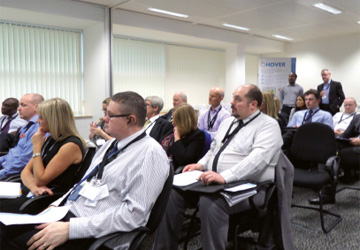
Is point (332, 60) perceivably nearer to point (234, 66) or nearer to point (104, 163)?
point (234, 66)

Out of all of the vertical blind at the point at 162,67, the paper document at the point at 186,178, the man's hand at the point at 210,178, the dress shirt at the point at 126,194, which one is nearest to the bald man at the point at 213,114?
the paper document at the point at 186,178

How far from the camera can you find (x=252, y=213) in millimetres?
2123

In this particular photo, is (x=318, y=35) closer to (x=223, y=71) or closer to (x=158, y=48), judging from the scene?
(x=223, y=71)

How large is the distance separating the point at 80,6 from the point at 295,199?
5.05 meters

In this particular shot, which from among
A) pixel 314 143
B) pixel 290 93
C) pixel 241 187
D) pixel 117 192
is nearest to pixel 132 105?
pixel 117 192

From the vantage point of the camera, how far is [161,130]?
128 inches

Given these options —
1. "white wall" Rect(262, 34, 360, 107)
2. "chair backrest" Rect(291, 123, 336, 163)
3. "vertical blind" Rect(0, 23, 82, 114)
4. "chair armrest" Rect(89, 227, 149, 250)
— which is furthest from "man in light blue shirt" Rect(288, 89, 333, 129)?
"white wall" Rect(262, 34, 360, 107)

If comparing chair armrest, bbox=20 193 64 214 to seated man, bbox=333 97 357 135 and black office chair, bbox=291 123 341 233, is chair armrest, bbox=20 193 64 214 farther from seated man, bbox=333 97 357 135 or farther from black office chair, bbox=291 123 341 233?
seated man, bbox=333 97 357 135

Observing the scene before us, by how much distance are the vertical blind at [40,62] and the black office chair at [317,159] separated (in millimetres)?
5139

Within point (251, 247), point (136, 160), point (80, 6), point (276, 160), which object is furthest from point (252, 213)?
point (80, 6)

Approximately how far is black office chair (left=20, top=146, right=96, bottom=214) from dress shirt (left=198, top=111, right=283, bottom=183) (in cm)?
93

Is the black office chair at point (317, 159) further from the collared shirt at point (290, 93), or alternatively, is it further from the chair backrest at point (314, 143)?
the collared shirt at point (290, 93)

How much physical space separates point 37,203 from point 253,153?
1.46m

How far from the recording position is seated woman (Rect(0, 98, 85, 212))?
1.99 metres
